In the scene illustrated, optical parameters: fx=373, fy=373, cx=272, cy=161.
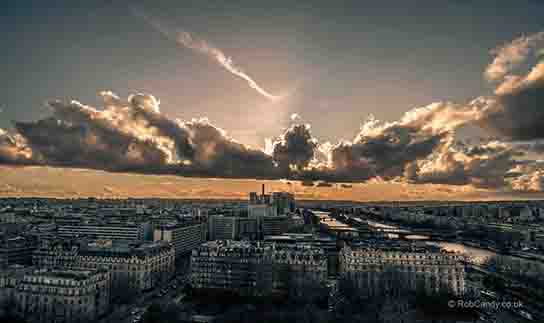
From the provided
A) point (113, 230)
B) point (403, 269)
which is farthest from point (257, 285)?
point (113, 230)

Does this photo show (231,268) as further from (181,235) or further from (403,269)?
(181,235)

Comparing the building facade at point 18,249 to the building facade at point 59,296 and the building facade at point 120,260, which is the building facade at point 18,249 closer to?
the building facade at point 120,260

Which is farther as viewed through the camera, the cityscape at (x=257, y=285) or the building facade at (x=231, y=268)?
the building facade at (x=231, y=268)

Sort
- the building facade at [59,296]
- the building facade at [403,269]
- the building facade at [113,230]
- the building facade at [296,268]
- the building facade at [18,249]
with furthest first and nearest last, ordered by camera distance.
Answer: the building facade at [113,230] → the building facade at [18,249] → the building facade at [403,269] → the building facade at [296,268] → the building facade at [59,296]

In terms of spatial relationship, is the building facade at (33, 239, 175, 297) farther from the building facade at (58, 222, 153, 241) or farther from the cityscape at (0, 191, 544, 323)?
the building facade at (58, 222, 153, 241)

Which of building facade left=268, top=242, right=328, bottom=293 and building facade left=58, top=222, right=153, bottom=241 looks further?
building facade left=58, top=222, right=153, bottom=241

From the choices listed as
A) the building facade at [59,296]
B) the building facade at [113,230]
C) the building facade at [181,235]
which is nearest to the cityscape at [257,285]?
the building facade at [59,296]

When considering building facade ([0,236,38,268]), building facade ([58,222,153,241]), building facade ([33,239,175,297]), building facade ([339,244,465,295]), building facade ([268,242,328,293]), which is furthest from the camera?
building facade ([58,222,153,241])

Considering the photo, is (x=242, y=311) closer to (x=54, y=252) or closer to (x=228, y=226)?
(x=54, y=252)

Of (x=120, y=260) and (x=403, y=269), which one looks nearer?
(x=403, y=269)

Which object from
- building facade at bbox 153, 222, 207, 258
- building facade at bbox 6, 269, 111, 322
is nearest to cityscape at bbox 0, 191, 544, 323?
building facade at bbox 6, 269, 111, 322

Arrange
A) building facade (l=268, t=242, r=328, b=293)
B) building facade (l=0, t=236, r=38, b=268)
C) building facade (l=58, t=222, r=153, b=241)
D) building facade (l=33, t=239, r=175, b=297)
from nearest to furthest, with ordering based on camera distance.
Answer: building facade (l=268, t=242, r=328, b=293)
building facade (l=33, t=239, r=175, b=297)
building facade (l=0, t=236, r=38, b=268)
building facade (l=58, t=222, r=153, b=241)
